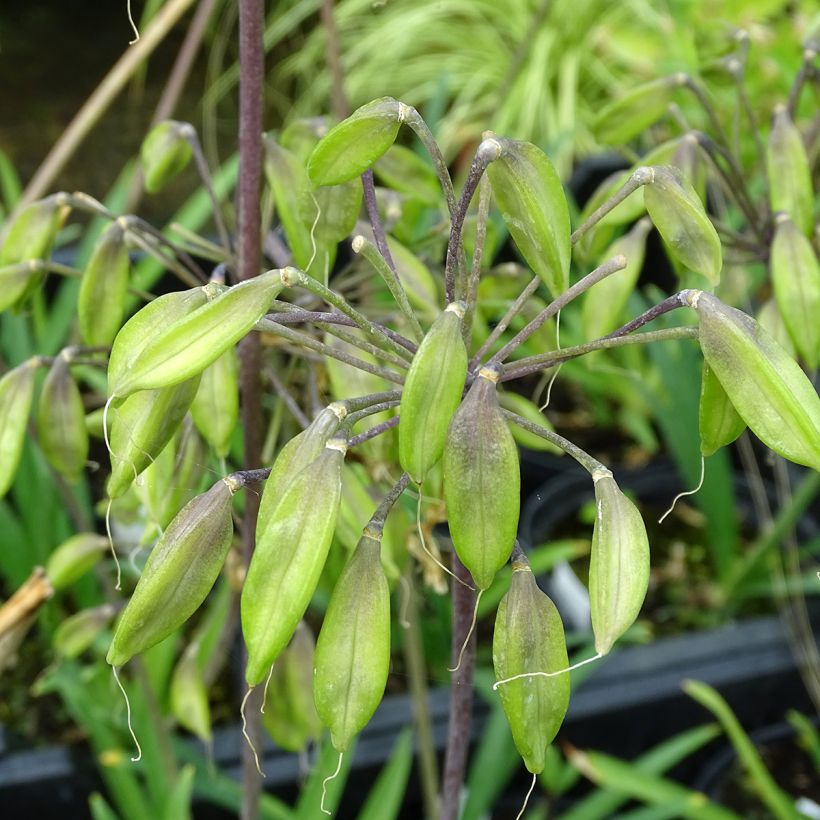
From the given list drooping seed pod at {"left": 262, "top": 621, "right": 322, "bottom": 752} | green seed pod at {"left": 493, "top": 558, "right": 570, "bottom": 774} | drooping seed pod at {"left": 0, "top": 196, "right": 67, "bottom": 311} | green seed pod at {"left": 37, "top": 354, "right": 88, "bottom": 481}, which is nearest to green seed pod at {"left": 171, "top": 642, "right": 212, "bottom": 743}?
drooping seed pod at {"left": 262, "top": 621, "right": 322, "bottom": 752}

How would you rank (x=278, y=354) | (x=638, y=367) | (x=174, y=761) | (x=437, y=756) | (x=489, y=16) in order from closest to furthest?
(x=278, y=354), (x=174, y=761), (x=437, y=756), (x=638, y=367), (x=489, y=16)

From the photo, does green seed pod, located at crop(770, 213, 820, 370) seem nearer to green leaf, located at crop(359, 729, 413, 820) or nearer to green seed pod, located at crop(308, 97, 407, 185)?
green seed pod, located at crop(308, 97, 407, 185)

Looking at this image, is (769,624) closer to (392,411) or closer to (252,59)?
(392,411)

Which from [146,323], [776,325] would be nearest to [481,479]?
[146,323]

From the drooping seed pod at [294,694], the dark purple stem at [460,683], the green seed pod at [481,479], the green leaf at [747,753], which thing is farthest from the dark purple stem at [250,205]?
the green leaf at [747,753]

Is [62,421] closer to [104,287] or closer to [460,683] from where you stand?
[104,287]

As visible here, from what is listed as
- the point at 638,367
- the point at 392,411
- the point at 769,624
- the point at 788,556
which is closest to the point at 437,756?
the point at 769,624
